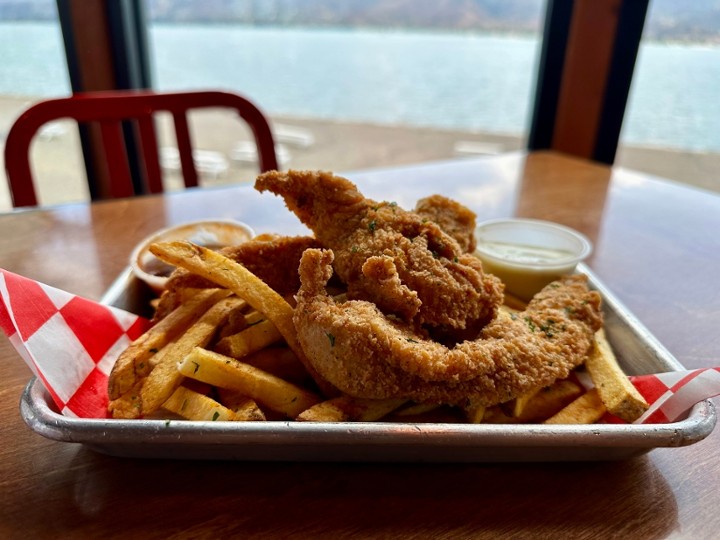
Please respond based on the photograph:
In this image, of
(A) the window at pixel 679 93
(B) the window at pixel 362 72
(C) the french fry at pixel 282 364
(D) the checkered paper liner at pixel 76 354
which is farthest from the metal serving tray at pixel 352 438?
(B) the window at pixel 362 72

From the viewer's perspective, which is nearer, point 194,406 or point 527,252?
point 194,406

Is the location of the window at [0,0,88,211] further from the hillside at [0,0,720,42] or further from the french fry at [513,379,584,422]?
the french fry at [513,379,584,422]

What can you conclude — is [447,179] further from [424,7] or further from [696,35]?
[424,7]

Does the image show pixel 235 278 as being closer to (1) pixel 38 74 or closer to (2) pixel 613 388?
(2) pixel 613 388

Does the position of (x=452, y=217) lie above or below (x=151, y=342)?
above

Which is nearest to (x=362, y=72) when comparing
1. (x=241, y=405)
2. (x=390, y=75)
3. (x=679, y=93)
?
(x=390, y=75)

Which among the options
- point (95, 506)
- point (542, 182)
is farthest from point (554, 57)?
point (95, 506)

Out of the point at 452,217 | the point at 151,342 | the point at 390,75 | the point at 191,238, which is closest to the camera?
the point at 151,342

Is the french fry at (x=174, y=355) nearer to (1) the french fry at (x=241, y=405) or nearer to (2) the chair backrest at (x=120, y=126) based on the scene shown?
(1) the french fry at (x=241, y=405)
